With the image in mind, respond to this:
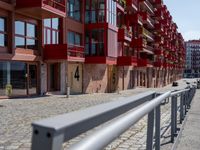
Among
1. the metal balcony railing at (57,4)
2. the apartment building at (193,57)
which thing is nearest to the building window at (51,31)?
the metal balcony railing at (57,4)

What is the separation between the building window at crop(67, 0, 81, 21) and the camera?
3215 centimetres

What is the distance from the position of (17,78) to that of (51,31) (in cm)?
573

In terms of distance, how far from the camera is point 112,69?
41.1m

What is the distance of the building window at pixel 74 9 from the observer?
105ft

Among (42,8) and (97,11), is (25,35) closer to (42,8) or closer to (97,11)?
(42,8)

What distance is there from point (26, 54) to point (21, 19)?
2410 millimetres

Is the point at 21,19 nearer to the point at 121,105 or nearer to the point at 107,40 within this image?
the point at 107,40

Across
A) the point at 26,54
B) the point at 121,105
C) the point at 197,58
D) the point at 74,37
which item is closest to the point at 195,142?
the point at 121,105

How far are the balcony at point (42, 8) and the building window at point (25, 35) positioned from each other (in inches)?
34.3

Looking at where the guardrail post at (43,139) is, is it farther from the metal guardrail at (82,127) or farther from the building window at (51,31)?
the building window at (51,31)

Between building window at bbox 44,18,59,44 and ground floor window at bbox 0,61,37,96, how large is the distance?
2.89 meters

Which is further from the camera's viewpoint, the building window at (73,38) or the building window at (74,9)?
the building window at (74,9)

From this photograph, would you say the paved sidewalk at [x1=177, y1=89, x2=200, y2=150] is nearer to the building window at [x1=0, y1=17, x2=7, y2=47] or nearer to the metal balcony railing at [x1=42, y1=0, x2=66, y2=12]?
the building window at [x1=0, y1=17, x2=7, y2=47]

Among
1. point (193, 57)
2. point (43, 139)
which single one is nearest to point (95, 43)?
point (43, 139)
